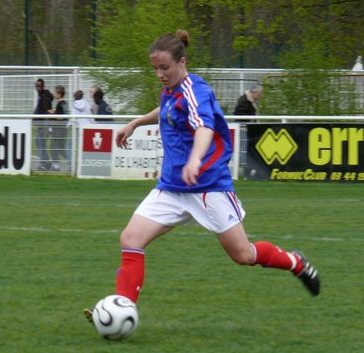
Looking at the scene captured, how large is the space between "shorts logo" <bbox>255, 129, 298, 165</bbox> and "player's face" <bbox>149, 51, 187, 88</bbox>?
11.5 meters

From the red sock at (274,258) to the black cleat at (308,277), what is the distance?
0.04m

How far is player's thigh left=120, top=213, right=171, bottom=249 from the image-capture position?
259 inches

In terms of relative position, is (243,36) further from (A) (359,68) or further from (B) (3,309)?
(B) (3,309)

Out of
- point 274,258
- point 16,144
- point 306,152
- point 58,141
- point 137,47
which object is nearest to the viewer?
point 274,258

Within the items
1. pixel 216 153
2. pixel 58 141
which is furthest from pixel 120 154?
pixel 216 153

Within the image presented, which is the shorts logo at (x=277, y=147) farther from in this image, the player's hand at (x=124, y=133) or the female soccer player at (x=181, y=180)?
the female soccer player at (x=181, y=180)

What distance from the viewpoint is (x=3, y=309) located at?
752 cm

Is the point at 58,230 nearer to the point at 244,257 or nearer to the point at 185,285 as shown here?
the point at 185,285

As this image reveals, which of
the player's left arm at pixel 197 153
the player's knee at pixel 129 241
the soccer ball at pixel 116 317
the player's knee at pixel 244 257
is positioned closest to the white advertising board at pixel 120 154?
the player's knee at pixel 244 257

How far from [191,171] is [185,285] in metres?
2.58

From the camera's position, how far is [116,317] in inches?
253

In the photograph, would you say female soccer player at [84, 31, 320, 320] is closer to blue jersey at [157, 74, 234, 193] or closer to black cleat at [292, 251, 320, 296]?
blue jersey at [157, 74, 234, 193]

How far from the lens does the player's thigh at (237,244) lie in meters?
6.68

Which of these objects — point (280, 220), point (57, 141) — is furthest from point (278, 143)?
point (280, 220)
